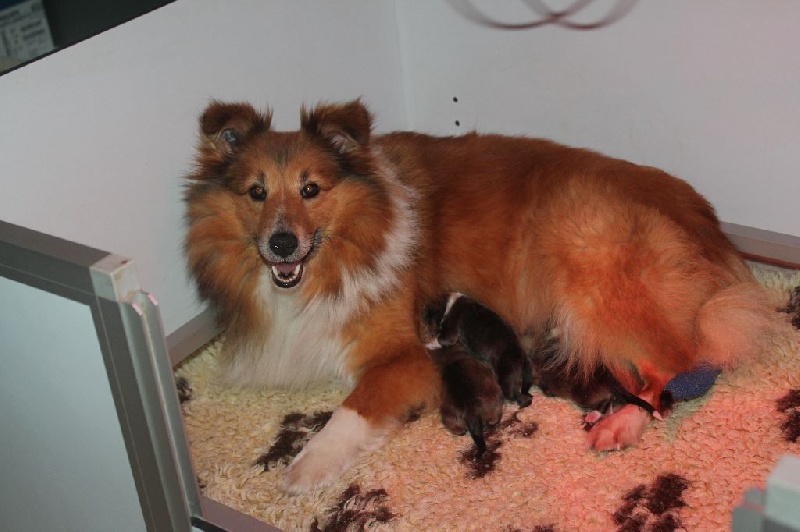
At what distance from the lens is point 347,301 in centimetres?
319

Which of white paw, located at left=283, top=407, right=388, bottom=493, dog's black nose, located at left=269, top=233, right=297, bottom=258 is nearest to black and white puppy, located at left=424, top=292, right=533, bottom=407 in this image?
white paw, located at left=283, top=407, right=388, bottom=493

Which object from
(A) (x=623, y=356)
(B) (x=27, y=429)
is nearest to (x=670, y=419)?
(A) (x=623, y=356)

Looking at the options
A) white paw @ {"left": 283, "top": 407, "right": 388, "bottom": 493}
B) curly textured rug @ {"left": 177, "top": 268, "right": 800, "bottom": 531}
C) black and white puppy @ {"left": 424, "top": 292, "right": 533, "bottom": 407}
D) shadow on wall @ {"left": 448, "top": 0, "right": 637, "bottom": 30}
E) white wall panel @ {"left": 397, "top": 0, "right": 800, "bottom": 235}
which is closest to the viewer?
curly textured rug @ {"left": 177, "top": 268, "right": 800, "bottom": 531}

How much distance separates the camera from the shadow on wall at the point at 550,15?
3.70 metres

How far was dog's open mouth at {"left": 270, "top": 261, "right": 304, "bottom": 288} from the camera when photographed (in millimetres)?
3070

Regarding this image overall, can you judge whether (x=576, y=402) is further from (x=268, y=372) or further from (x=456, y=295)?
(x=268, y=372)

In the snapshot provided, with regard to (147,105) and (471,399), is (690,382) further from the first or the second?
(147,105)

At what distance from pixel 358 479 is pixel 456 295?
811mm

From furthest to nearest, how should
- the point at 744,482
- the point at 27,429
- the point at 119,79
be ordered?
the point at 119,79 < the point at 744,482 < the point at 27,429

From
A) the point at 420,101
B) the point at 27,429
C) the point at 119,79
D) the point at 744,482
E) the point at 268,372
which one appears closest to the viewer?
the point at 27,429

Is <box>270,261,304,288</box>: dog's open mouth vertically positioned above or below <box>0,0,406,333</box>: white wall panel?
below

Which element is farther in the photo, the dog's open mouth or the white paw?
the dog's open mouth

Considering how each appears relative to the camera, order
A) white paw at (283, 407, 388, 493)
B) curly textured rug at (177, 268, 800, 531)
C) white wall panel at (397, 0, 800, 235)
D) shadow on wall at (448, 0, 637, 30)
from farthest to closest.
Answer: shadow on wall at (448, 0, 637, 30) < white wall panel at (397, 0, 800, 235) < white paw at (283, 407, 388, 493) < curly textured rug at (177, 268, 800, 531)

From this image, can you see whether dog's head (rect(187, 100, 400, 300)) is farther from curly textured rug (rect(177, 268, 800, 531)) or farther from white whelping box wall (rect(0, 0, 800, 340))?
curly textured rug (rect(177, 268, 800, 531))
